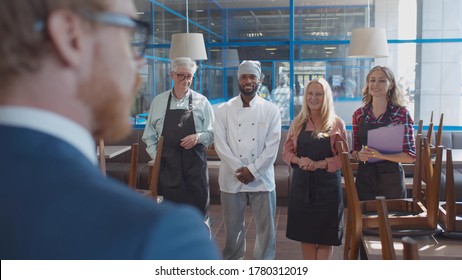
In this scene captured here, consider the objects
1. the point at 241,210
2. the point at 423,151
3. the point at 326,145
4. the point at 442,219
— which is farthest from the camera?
the point at 241,210

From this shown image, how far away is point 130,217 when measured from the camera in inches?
20.4

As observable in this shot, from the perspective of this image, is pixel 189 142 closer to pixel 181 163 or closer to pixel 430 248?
pixel 181 163

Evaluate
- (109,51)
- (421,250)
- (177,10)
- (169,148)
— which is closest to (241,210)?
(169,148)

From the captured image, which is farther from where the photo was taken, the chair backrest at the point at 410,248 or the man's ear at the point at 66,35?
the chair backrest at the point at 410,248

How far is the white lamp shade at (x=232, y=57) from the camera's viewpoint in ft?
26.3

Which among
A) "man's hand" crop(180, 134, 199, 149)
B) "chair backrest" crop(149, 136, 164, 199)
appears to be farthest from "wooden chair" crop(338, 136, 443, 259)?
"man's hand" crop(180, 134, 199, 149)

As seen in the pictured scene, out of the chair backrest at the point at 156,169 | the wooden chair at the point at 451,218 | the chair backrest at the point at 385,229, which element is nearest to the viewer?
the chair backrest at the point at 385,229

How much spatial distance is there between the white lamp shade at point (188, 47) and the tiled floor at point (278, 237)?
1.70 m

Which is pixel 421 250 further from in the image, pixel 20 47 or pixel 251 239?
pixel 251 239

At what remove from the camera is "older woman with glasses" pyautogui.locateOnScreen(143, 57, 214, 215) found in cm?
408

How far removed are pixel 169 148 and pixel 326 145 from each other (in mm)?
1234

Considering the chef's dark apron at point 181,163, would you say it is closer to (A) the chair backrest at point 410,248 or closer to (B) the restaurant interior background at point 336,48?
(A) the chair backrest at point 410,248

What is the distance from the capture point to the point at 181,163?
4082 millimetres

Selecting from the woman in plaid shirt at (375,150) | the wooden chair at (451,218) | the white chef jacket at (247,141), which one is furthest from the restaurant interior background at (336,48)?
the wooden chair at (451,218)
